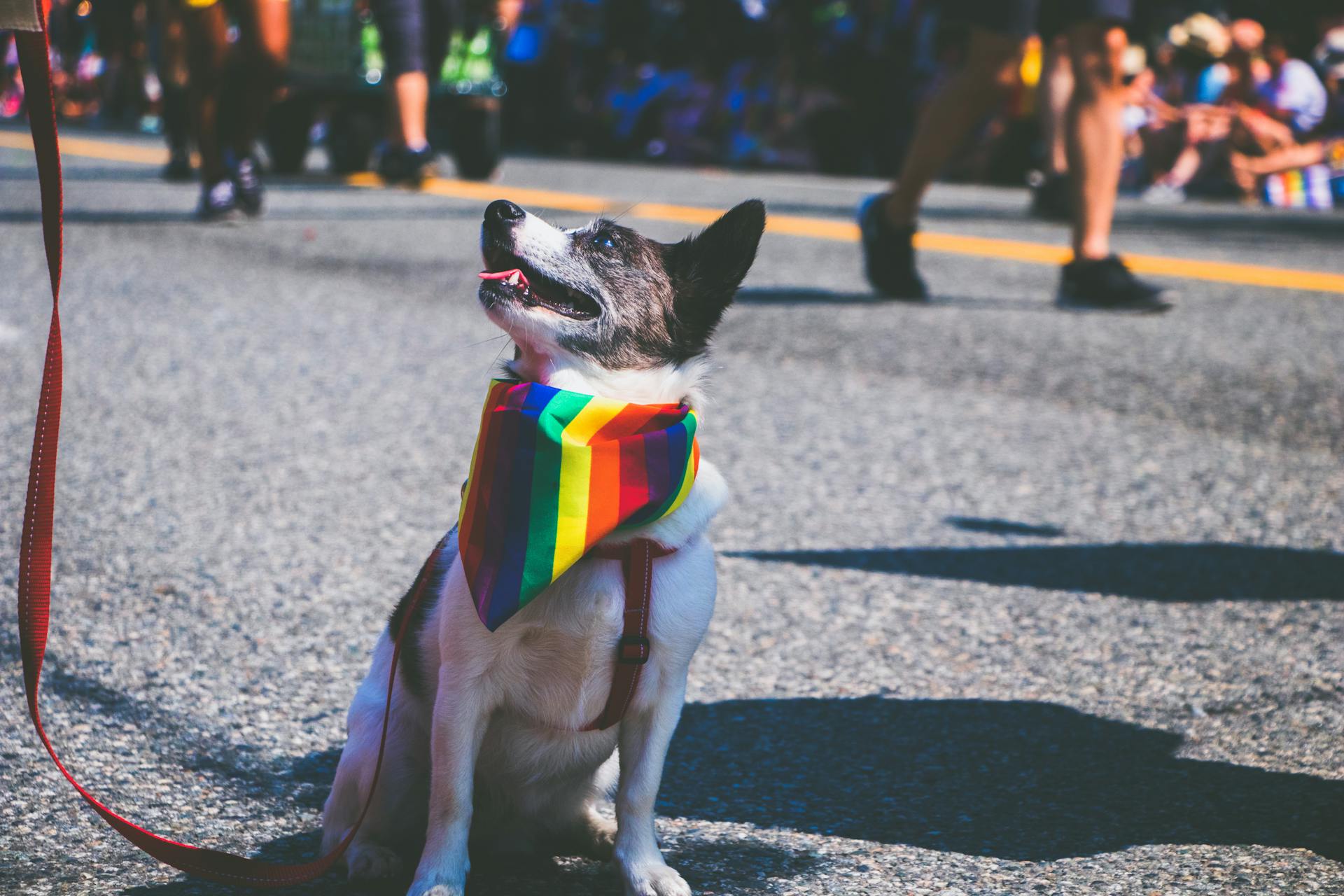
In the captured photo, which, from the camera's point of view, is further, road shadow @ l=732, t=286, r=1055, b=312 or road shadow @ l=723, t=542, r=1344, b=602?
road shadow @ l=732, t=286, r=1055, b=312

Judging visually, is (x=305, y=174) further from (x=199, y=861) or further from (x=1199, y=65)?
(x=199, y=861)

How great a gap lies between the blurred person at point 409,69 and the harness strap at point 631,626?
693 cm

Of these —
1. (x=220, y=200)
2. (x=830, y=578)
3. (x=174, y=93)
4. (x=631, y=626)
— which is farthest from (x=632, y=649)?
(x=174, y=93)

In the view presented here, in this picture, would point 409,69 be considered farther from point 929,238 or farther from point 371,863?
point 371,863

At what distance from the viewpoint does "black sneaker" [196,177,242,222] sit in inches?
316

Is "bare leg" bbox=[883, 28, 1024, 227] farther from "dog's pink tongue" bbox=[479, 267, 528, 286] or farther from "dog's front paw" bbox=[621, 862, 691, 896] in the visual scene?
"dog's front paw" bbox=[621, 862, 691, 896]

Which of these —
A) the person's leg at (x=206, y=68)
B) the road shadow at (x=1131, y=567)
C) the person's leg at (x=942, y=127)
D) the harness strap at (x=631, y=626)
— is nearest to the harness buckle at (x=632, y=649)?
the harness strap at (x=631, y=626)

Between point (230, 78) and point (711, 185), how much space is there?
451 cm

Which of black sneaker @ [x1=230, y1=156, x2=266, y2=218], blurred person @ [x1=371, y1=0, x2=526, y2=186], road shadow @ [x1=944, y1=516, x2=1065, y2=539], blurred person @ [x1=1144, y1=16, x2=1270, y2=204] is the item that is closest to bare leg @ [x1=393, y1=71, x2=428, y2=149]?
blurred person @ [x1=371, y1=0, x2=526, y2=186]

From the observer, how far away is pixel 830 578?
3.24 m

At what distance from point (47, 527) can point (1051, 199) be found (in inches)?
322

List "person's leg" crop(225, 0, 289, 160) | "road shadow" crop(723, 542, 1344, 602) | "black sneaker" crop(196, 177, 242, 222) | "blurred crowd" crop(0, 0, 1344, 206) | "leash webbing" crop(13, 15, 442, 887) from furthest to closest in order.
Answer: "blurred crowd" crop(0, 0, 1344, 206)
"black sneaker" crop(196, 177, 242, 222)
"person's leg" crop(225, 0, 289, 160)
"road shadow" crop(723, 542, 1344, 602)
"leash webbing" crop(13, 15, 442, 887)

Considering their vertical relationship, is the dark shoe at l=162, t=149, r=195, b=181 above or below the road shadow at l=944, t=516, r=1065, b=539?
above

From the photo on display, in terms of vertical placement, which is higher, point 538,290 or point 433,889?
point 538,290
